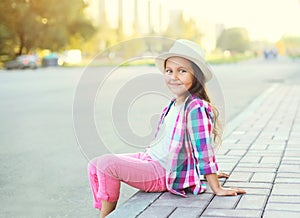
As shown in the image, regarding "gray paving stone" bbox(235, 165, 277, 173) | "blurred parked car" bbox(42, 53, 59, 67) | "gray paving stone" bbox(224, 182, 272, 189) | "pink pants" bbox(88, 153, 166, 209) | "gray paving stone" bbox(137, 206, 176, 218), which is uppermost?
"pink pants" bbox(88, 153, 166, 209)

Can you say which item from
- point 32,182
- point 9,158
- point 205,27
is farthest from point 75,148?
point 205,27

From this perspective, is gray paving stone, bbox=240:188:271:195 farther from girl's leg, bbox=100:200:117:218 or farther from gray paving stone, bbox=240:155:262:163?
gray paving stone, bbox=240:155:262:163

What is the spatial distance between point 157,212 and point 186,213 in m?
0.18

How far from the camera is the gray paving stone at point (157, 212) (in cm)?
371

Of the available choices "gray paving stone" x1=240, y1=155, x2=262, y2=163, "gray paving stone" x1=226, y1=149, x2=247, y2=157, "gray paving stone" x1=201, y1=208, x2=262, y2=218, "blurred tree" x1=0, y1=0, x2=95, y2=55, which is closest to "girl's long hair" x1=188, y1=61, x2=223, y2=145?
"gray paving stone" x1=201, y1=208, x2=262, y2=218

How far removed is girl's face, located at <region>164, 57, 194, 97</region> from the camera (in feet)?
13.5

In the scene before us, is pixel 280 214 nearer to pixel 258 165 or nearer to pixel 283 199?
pixel 283 199

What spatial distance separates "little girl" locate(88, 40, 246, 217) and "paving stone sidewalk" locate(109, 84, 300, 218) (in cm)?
10

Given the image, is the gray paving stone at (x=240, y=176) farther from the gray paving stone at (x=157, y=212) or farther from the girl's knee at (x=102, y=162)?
the girl's knee at (x=102, y=162)

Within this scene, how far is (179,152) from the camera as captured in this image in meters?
4.12

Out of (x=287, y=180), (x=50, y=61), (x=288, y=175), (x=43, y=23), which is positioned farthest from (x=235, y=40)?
(x=287, y=180)

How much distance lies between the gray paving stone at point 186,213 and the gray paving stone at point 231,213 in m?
0.05

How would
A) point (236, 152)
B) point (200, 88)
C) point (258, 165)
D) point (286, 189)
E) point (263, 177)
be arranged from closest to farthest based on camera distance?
1. point (200, 88)
2. point (286, 189)
3. point (263, 177)
4. point (258, 165)
5. point (236, 152)

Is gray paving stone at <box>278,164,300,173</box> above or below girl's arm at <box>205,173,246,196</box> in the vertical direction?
below
